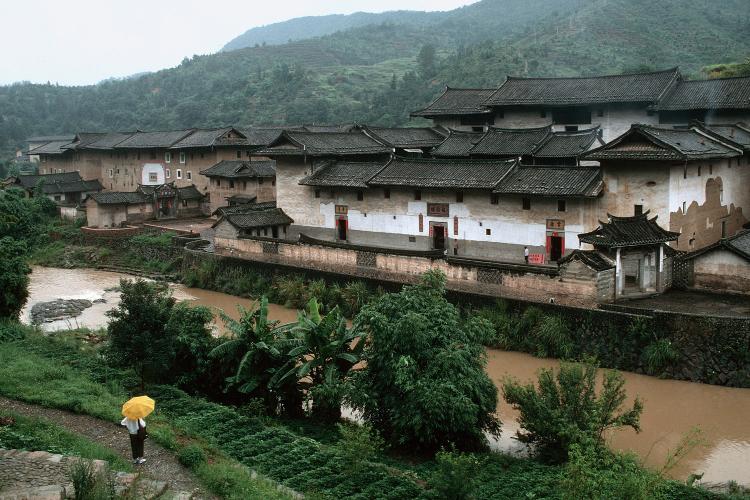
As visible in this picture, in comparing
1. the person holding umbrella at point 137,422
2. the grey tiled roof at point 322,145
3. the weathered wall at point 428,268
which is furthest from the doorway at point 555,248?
the person holding umbrella at point 137,422

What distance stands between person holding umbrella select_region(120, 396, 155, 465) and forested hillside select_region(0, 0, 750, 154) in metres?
56.8

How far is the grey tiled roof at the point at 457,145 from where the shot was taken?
3342 centimetres

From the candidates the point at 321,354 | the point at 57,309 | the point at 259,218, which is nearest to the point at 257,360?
the point at 321,354

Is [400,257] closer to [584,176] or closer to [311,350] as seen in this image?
[584,176]

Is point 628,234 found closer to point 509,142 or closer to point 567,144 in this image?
point 567,144

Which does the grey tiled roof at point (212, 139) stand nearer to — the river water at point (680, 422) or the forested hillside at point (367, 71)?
the river water at point (680, 422)

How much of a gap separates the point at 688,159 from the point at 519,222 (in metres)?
6.21

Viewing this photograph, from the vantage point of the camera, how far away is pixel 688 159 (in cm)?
2289

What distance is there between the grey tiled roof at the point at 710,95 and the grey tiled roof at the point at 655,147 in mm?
6679

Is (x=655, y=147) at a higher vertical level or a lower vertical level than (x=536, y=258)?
higher

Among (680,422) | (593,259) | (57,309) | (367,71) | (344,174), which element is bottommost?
(680,422)

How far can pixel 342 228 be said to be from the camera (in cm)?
3281

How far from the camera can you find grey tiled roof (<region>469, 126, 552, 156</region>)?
3145cm

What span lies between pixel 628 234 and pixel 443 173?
30.5ft
